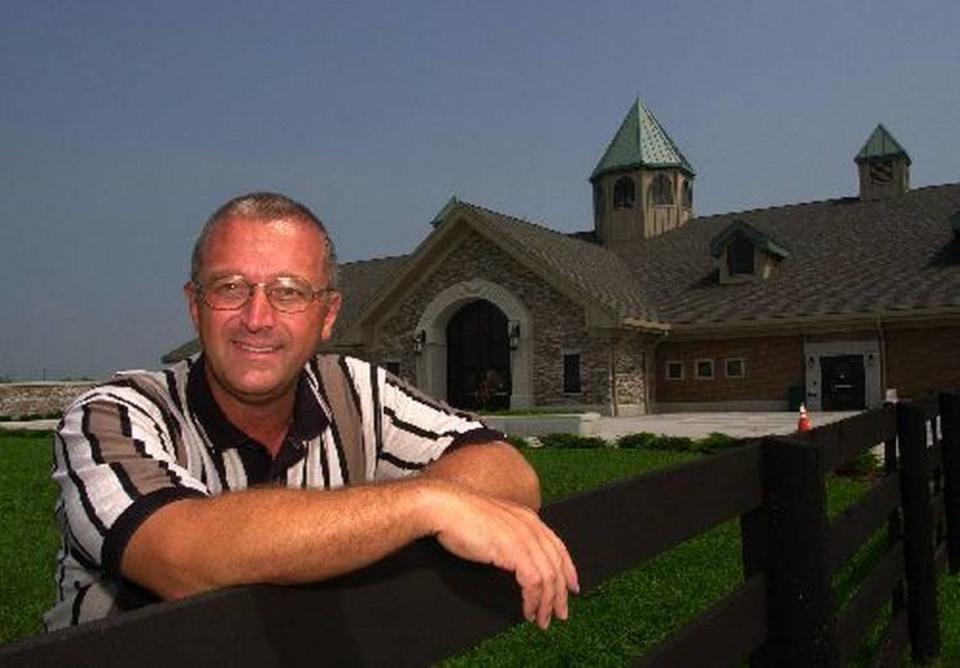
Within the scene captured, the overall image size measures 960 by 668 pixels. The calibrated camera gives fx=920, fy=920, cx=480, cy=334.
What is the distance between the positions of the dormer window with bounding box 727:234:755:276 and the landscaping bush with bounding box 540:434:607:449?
42.3 ft

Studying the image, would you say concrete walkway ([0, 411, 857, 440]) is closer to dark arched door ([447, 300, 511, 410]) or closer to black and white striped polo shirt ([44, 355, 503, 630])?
dark arched door ([447, 300, 511, 410])

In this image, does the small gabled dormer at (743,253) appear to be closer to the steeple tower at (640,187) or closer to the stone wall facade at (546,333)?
the stone wall facade at (546,333)

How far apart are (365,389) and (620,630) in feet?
11.7

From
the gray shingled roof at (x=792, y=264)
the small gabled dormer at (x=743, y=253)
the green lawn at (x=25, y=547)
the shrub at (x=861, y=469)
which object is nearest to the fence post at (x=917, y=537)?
the green lawn at (x=25, y=547)

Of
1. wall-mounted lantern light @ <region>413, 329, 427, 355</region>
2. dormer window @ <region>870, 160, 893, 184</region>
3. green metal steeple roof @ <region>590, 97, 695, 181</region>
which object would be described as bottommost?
wall-mounted lantern light @ <region>413, 329, 427, 355</region>

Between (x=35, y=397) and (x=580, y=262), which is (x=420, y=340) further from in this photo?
(x=35, y=397)

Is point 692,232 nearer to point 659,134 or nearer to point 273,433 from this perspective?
point 659,134

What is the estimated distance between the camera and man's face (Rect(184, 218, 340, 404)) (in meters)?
2.31

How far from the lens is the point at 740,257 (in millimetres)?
29172

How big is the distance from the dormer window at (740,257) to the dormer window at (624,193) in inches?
313

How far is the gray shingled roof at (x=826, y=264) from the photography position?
25.9m

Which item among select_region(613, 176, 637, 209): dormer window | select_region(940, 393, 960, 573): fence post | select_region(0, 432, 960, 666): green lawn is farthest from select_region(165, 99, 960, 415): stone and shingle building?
select_region(940, 393, 960, 573): fence post

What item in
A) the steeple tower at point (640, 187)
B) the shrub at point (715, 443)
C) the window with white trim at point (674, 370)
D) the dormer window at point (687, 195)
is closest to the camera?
the shrub at point (715, 443)

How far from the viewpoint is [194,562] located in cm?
146
